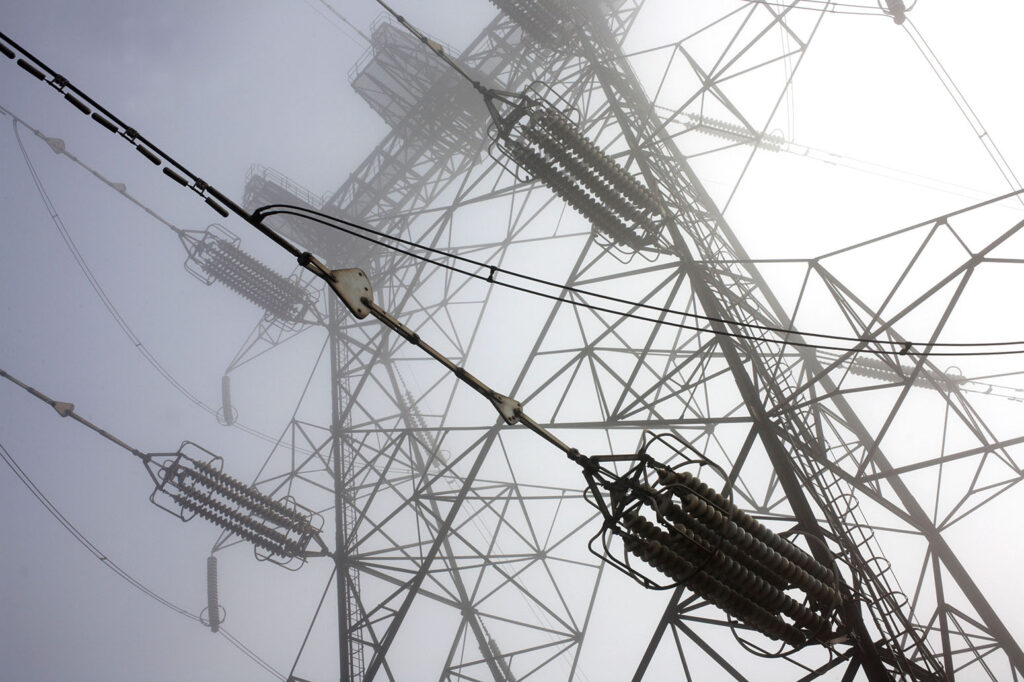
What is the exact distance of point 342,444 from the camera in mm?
14172

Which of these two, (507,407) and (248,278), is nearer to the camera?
(507,407)

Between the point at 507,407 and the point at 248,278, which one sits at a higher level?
the point at 248,278

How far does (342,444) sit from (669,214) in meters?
8.56

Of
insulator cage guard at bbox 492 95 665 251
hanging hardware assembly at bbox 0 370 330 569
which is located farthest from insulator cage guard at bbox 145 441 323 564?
insulator cage guard at bbox 492 95 665 251

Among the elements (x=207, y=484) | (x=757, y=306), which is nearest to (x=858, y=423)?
(x=757, y=306)

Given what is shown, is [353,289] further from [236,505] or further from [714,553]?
[236,505]

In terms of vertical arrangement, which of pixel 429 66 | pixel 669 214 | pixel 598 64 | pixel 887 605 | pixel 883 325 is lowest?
pixel 887 605

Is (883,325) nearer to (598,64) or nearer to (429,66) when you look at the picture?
(598,64)

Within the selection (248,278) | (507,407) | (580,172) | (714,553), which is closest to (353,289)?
(507,407)

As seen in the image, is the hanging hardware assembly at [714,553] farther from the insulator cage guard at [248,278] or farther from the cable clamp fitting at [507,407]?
the insulator cage guard at [248,278]

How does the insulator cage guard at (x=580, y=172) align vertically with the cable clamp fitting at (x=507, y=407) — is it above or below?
above

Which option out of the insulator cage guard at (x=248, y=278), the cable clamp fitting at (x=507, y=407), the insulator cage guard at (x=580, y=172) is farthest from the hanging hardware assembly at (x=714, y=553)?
the insulator cage guard at (x=248, y=278)

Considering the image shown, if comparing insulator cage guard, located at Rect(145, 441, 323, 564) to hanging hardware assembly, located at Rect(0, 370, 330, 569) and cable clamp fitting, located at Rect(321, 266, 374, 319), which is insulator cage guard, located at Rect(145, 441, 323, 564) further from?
cable clamp fitting, located at Rect(321, 266, 374, 319)

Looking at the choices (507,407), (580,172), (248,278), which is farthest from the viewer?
(248,278)
